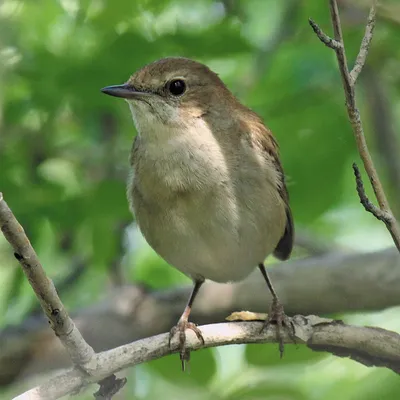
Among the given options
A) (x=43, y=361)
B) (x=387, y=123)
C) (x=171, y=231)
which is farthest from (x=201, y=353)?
(x=387, y=123)

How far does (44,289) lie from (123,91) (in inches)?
71.9

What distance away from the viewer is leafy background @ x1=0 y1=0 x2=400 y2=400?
173 inches

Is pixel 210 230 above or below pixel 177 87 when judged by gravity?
below

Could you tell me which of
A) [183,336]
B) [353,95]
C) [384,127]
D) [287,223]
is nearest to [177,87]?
[287,223]

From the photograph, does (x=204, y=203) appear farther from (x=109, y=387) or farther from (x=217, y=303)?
(x=217, y=303)

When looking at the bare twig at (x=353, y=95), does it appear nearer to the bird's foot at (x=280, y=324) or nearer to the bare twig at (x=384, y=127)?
the bird's foot at (x=280, y=324)

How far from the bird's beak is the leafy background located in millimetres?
404

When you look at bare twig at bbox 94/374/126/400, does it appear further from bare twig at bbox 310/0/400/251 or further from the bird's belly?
the bird's belly

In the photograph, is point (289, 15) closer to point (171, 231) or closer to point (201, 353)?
point (171, 231)

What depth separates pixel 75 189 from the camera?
543 cm

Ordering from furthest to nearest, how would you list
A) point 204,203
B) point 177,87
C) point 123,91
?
point 177,87 → point 123,91 → point 204,203

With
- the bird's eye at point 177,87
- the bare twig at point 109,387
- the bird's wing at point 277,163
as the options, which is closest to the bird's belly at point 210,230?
the bird's wing at point 277,163

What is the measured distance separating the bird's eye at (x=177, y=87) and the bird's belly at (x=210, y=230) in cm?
67

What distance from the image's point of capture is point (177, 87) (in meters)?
4.67
